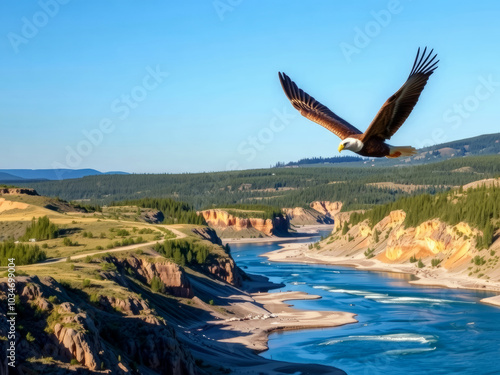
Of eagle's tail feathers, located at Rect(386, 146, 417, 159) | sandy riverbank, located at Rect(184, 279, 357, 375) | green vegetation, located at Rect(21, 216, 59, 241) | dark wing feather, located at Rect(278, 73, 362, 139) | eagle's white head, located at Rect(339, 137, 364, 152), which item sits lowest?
sandy riverbank, located at Rect(184, 279, 357, 375)

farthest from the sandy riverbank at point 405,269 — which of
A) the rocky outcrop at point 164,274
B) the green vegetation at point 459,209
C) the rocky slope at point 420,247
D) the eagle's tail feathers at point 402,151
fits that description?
the eagle's tail feathers at point 402,151

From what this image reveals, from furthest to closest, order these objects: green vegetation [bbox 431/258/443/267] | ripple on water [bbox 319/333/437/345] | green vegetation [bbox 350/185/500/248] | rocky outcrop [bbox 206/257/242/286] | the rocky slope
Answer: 1. green vegetation [bbox 431/258/443/267]
2. green vegetation [bbox 350/185/500/248]
3. the rocky slope
4. rocky outcrop [bbox 206/257/242/286]
5. ripple on water [bbox 319/333/437/345]

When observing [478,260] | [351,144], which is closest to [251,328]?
[478,260]

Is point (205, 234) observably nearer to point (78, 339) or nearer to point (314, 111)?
point (78, 339)

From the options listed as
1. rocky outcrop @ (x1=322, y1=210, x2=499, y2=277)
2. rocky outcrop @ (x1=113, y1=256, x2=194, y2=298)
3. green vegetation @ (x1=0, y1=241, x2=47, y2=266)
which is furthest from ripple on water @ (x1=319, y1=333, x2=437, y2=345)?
rocky outcrop @ (x1=322, y1=210, x2=499, y2=277)

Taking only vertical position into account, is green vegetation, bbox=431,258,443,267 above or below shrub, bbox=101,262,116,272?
below

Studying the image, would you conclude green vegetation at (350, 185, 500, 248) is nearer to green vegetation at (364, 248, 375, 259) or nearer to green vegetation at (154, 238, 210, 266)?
green vegetation at (364, 248, 375, 259)

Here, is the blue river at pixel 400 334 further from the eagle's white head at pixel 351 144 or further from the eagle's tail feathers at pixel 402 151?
the eagle's white head at pixel 351 144
